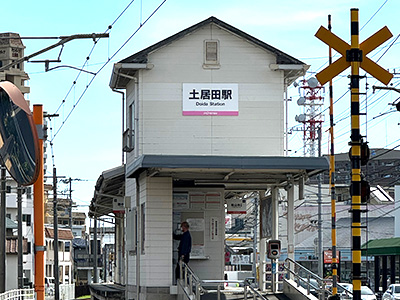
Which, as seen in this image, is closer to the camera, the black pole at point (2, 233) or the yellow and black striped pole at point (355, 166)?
the yellow and black striped pole at point (355, 166)

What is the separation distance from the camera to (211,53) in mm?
28469

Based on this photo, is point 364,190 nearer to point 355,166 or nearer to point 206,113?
point 355,166

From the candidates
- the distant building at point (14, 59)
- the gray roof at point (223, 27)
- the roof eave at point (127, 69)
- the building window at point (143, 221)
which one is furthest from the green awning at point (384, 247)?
the distant building at point (14, 59)

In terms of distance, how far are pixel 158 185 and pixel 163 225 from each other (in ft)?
3.65

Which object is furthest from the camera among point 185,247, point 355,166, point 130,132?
point 130,132

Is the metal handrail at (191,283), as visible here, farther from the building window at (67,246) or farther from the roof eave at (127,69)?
the building window at (67,246)

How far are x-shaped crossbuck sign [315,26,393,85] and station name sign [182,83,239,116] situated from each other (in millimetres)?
12698

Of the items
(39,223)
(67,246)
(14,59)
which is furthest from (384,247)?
(14,59)

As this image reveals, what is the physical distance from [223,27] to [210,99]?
2.15 metres

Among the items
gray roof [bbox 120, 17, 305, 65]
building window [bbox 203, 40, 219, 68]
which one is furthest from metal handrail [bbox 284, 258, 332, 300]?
building window [bbox 203, 40, 219, 68]

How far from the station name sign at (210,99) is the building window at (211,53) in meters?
0.64

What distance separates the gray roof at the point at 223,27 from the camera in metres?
28.0

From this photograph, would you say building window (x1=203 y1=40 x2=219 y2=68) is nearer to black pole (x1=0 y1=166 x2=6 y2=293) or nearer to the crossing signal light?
the crossing signal light

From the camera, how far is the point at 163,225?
27359 mm
